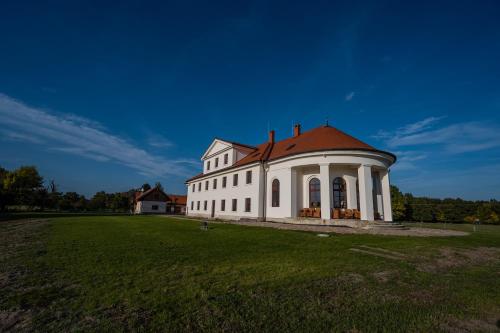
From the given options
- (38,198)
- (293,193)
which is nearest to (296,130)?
(293,193)

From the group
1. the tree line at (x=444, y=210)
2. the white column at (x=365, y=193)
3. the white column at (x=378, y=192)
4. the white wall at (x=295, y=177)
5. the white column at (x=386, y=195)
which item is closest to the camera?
the white column at (x=365, y=193)

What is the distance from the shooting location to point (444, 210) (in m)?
44.0

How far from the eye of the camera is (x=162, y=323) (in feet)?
9.60

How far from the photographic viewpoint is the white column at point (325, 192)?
687 inches

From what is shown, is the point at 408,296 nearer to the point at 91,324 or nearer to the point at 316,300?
the point at 316,300

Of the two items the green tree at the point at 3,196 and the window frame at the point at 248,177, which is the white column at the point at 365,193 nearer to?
the window frame at the point at 248,177

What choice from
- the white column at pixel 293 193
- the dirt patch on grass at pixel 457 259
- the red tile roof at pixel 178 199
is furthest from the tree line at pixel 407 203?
the dirt patch on grass at pixel 457 259

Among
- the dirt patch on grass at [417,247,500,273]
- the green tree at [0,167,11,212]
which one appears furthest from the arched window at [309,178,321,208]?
the green tree at [0,167,11,212]

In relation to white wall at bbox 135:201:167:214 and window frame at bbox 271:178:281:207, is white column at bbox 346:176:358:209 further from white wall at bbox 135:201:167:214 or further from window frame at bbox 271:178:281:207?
white wall at bbox 135:201:167:214

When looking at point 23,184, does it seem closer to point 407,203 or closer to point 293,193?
point 293,193

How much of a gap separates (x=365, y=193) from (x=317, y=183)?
3.82 meters

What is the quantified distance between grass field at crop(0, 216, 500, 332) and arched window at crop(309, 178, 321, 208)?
12.5 metres

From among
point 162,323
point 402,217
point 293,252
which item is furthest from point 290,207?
point 402,217

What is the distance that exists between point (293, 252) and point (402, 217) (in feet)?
163
